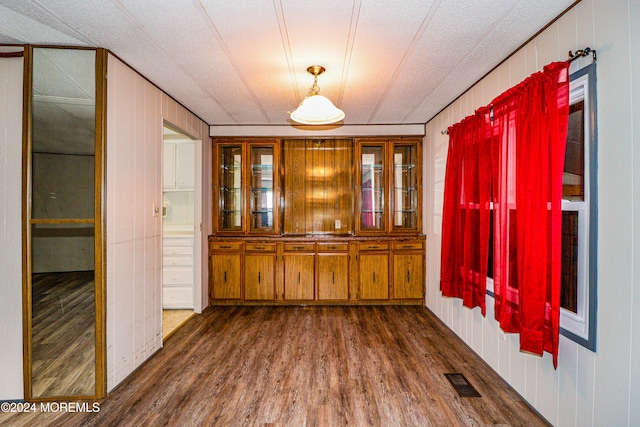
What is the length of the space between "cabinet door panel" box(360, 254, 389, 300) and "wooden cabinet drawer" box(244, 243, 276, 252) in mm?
1296

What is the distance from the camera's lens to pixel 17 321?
2.04 metres

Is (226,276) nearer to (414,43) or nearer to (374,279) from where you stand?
(374,279)

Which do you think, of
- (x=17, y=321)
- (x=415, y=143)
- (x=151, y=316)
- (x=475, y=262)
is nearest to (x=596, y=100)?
(x=475, y=262)

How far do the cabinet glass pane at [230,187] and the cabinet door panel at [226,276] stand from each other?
46 centimetres

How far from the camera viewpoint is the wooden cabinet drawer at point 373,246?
4.00 m

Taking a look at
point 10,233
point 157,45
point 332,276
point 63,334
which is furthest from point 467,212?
point 10,233

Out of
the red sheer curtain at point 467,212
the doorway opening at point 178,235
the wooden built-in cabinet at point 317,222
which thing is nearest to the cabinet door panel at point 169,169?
the doorway opening at point 178,235

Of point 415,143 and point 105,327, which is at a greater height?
point 415,143

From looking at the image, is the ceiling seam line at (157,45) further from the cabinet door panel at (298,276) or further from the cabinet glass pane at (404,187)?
the cabinet glass pane at (404,187)

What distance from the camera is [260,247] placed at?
158 inches

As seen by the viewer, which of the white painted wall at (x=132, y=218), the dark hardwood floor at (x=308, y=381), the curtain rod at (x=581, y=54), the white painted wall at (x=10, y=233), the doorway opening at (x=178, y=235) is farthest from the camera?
the doorway opening at (x=178, y=235)

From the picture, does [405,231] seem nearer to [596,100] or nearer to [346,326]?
[346,326]

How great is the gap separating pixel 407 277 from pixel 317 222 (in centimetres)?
153

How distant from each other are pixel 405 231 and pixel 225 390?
298cm
